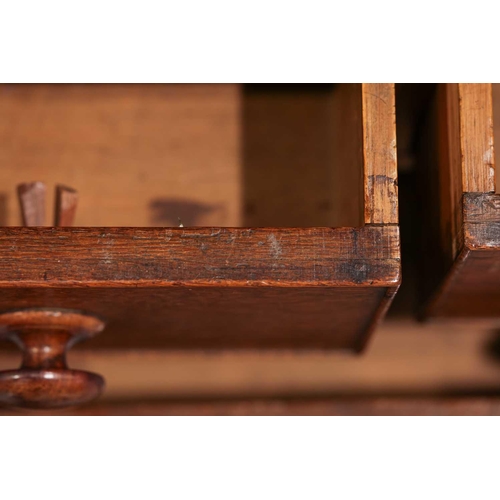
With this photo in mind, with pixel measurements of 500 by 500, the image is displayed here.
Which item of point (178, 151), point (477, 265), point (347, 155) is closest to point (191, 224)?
point (178, 151)

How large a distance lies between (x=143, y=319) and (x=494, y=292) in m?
0.30

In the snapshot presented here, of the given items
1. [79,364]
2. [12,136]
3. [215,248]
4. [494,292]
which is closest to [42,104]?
[12,136]

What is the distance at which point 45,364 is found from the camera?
28.0 inches

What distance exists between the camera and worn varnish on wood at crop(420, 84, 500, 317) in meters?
0.64

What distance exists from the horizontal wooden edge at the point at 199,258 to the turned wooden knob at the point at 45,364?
0.29 ft

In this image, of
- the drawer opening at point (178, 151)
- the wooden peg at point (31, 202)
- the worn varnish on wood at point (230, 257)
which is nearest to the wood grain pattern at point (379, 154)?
the worn varnish on wood at point (230, 257)

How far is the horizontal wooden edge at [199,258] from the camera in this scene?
0.63 meters

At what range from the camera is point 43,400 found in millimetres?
703

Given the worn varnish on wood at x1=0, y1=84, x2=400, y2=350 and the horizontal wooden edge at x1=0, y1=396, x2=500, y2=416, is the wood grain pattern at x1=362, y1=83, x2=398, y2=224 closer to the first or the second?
the worn varnish on wood at x1=0, y1=84, x2=400, y2=350

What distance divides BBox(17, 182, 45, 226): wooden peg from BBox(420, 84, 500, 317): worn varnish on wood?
1.15 feet

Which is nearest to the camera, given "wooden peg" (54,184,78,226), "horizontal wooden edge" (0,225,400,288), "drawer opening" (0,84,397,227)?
"horizontal wooden edge" (0,225,400,288)

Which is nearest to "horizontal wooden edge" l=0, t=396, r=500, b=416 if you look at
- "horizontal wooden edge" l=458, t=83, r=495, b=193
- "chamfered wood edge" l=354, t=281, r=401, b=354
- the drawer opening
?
"chamfered wood edge" l=354, t=281, r=401, b=354

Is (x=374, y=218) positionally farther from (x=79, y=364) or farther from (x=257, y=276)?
(x=79, y=364)

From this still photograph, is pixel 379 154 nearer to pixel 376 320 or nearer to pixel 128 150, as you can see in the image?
pixel 376 320
